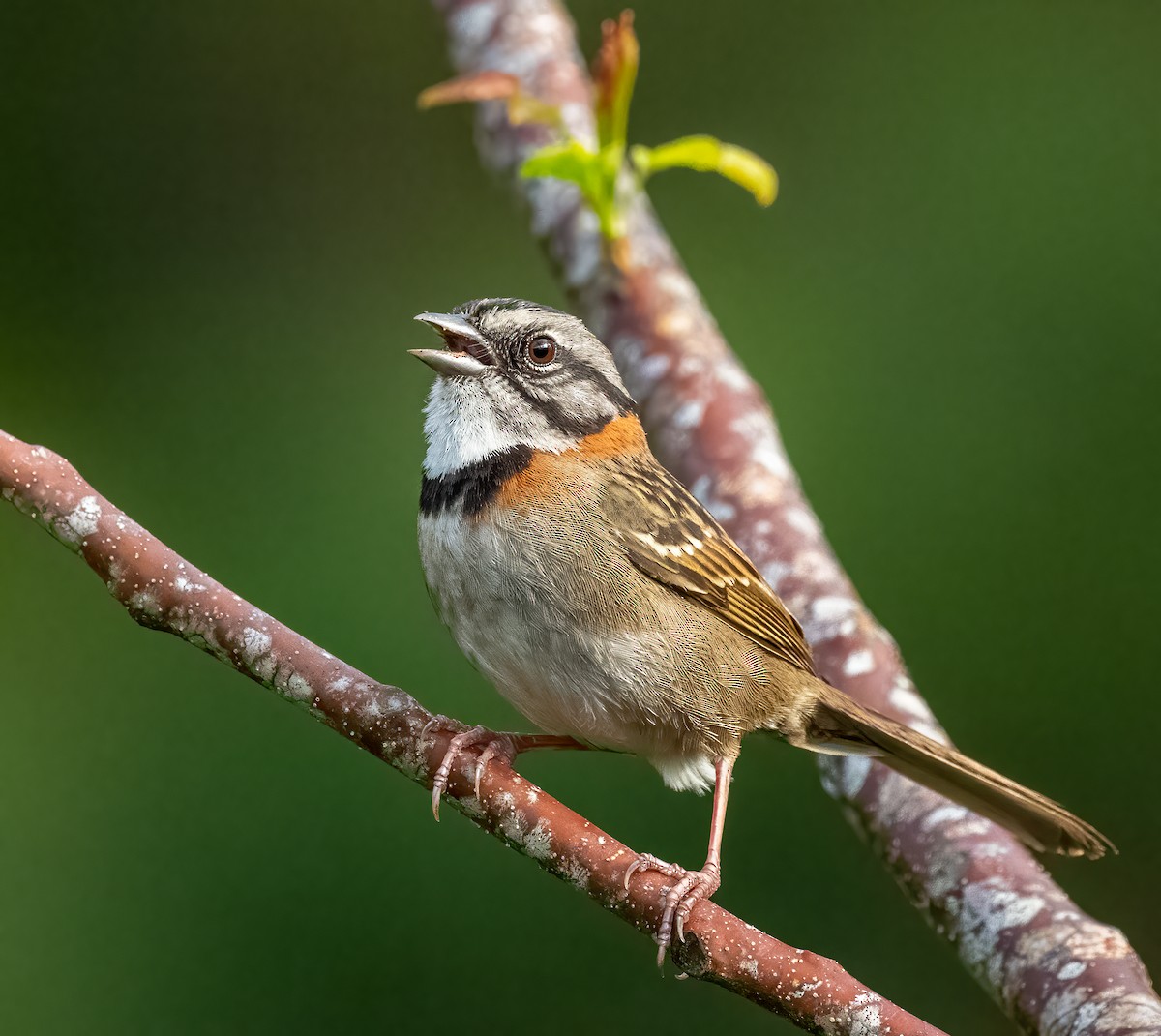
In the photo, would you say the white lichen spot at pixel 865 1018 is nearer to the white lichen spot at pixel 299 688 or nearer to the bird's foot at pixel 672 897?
the bird's foot at pixel 672 897

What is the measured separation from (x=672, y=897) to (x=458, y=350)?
3.80 feet

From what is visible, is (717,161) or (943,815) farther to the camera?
(717,161)

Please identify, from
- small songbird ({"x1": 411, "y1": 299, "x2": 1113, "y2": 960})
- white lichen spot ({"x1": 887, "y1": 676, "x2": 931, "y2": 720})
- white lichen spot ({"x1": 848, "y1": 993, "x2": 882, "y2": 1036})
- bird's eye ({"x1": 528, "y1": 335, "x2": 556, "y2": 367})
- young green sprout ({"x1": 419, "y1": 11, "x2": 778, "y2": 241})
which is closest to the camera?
white lichen spot ({"x1": 848, "y1": 993, "x2": 882, "y2": 1036})

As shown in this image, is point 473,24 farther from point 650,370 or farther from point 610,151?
point 650,370

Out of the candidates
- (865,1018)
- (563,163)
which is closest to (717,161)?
(563,163)

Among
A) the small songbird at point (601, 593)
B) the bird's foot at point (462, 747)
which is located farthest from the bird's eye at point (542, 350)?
the bird's foot at point (462, 747)

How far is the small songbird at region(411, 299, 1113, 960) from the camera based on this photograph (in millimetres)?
2377

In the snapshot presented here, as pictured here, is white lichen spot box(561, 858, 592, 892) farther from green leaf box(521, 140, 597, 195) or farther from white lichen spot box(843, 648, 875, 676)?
green leaf box(521, 140, 597, 195)

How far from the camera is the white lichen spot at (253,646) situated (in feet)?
6.66

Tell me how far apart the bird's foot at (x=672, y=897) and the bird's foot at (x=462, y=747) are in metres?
0.25

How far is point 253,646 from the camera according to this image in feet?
6.66

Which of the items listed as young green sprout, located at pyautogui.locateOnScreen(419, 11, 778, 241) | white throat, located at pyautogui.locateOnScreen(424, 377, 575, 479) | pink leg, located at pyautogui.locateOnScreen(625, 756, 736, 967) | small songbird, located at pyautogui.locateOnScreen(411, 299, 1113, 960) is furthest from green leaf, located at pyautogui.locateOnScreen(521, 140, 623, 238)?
pink leg, located at pyautogui.locateOnScreen(625, 756, 736, 967)

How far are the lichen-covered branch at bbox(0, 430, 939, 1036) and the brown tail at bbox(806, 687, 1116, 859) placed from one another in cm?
81

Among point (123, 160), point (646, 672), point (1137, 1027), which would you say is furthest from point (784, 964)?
point (123, 160)
